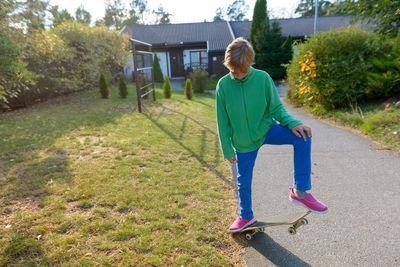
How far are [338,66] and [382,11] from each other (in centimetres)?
312

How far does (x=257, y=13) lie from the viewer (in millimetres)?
23125

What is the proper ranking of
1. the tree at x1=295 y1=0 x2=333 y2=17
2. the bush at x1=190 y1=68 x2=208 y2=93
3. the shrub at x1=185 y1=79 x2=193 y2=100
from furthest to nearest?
the tree at x1=295 y1=0 x2=333 y2=17, the bush at x1=190 y1=68 x2=208 y2=93, the shrub at x1=185 y1=79 x2=193 y2=100

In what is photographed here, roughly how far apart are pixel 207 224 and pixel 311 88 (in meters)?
7.79

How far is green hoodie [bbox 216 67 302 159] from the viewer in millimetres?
2373

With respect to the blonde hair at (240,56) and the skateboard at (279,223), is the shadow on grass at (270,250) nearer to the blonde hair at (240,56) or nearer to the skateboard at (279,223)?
the skateboard at (279,223)

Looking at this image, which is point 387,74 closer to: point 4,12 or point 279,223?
point 279,223

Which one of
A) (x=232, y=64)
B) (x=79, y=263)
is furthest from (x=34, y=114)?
(x=232, y=64)

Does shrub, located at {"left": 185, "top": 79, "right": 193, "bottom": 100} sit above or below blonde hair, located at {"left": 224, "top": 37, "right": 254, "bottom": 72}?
below

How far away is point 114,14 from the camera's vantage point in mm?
55156

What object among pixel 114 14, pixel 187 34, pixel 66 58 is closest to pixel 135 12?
pixel 114 14

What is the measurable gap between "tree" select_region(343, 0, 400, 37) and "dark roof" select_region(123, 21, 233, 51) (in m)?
15.7

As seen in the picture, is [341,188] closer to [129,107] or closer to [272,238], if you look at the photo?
[272,238]

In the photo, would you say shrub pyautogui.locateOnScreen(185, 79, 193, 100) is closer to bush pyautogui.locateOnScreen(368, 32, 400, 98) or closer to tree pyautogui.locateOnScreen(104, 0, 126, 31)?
bush pyautogui.locateOnScreen(368, 32, 400, 98)

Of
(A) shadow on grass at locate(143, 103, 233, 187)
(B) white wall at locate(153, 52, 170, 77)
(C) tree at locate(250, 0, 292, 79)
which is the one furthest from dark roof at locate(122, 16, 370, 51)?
(A) shadow on grass at locate(143, 103, 233, 187)
